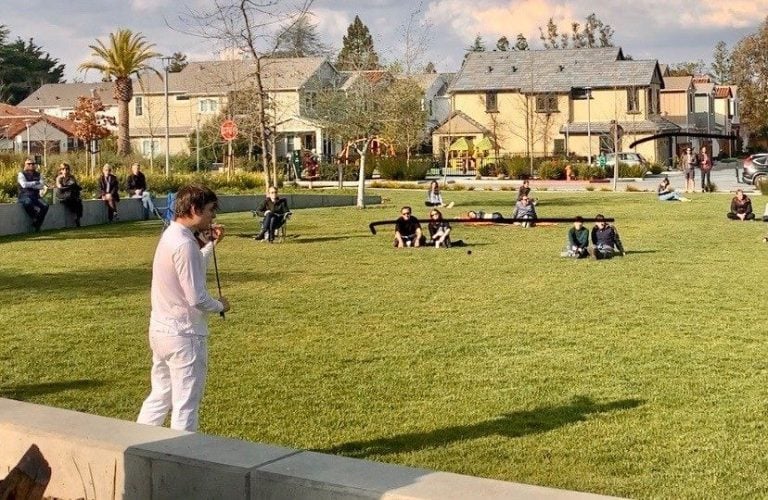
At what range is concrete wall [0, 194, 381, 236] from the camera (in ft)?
83.4

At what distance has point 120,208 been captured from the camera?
29609mm

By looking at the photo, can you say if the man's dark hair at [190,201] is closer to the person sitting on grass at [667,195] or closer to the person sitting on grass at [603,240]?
the person sitting on grass at [603,240]

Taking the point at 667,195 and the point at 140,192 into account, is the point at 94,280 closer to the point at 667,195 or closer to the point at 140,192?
the point at 140,192

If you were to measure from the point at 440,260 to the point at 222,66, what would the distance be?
3336cm

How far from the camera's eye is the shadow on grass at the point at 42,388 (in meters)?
8.60

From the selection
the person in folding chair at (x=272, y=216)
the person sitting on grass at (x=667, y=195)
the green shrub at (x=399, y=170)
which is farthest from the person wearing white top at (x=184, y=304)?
the green shrub at (x=399, y=170)

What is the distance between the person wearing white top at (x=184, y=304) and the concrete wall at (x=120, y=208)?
19833mm

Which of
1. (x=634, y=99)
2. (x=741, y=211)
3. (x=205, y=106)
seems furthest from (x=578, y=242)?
(x=205, y=106)

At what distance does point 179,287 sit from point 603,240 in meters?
13.9

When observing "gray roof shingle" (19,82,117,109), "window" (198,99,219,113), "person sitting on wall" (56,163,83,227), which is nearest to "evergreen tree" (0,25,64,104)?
"gray roof shingle" (19,82,117,109)

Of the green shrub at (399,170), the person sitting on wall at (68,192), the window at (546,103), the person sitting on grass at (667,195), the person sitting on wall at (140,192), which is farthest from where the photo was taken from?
the window at (546,103)

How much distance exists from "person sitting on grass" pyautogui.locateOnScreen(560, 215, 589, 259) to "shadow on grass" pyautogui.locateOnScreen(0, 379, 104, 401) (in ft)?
38.0

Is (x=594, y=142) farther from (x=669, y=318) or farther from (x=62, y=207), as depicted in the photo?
(x=669, y=318)

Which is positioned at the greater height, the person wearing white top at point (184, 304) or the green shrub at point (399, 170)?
the green shrub at point (399, 170)
